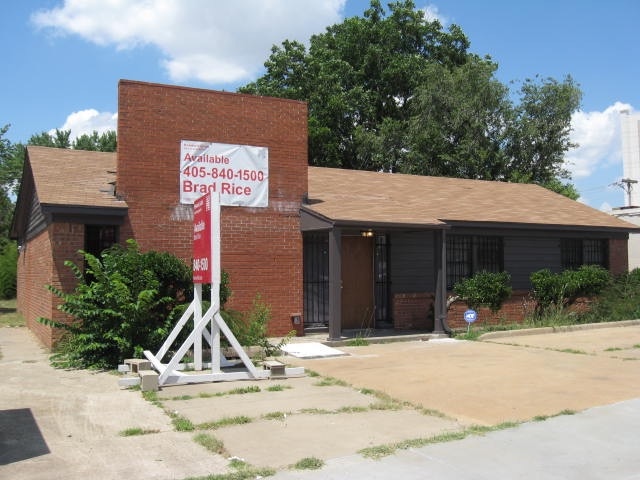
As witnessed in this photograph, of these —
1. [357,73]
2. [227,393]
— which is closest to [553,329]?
[227,393]

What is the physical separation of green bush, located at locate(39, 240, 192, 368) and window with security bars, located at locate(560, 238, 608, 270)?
12.1m

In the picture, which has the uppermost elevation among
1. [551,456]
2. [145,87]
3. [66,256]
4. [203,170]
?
[145,87]

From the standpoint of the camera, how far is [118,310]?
403 inches

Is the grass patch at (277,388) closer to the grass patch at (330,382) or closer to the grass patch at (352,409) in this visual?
the grass patch at (330,382)

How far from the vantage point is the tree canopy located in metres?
31.0

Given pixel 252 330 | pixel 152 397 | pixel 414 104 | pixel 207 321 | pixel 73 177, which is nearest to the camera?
pixel 152 397

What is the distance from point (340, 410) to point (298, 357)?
4186mm

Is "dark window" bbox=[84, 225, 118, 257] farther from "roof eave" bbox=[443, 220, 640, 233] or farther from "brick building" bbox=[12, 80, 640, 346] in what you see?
"roof eave" bbox=[443, 220, 640, 233]

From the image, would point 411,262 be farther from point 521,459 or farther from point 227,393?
point 521,459

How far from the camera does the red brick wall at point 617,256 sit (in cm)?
1917

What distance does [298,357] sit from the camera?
11.5 metres

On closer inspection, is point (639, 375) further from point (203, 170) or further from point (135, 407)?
point (203, 170)

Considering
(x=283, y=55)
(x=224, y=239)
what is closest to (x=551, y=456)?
(x=224, y=239)

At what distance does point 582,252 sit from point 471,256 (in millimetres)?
4382
